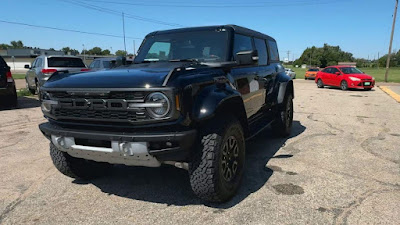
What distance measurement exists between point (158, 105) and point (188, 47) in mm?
1721

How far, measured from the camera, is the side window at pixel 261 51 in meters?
5.03

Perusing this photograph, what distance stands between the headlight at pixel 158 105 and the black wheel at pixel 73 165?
156 centimetres

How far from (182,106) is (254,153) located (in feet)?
8.66

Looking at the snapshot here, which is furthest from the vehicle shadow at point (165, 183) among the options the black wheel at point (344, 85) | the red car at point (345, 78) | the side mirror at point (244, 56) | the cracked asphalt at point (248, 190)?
the black wheel at point (344, 85)

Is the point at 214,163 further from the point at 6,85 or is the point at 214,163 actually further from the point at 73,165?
the point at 6,85

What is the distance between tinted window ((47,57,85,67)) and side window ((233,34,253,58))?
30.1 feet

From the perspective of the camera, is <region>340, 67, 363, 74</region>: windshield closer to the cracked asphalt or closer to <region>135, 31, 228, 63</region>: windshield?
the cracked asphalt

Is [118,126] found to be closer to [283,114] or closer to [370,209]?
[370,209]

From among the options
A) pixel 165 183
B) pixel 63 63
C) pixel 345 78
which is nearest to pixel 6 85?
pixel 63 63

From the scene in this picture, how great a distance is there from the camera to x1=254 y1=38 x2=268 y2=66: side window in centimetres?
503

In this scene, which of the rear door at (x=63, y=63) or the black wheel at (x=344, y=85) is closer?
the rear door at (x=63, y=63)

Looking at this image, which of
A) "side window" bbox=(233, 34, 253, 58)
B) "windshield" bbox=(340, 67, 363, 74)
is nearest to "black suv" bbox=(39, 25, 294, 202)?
"side window" bbox=(233, 34, 253, 58)

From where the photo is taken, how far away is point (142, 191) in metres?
3.62

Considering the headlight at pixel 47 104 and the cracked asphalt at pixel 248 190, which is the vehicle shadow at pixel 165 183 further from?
the headlight at pixel 47 104
